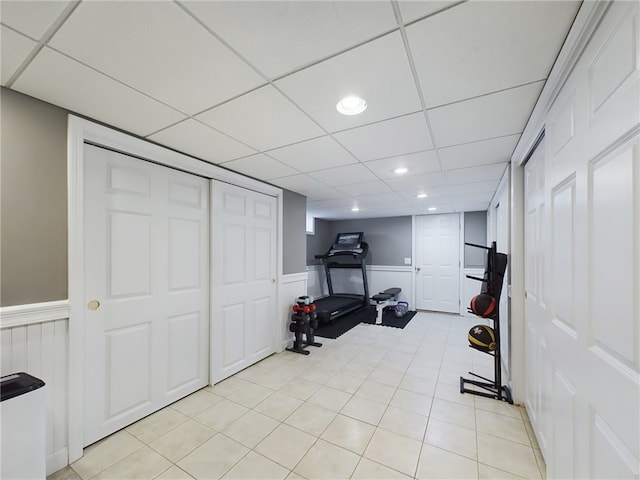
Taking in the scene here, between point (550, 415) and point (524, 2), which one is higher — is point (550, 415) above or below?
below

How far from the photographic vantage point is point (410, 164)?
2.84 metres

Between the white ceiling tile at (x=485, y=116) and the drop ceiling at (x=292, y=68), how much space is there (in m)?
0.01

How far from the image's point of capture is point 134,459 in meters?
1.83

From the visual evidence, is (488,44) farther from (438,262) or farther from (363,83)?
(438,262)

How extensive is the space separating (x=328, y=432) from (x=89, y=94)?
2.88 meters

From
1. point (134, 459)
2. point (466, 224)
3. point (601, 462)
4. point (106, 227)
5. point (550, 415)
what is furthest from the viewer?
point (466, 224)

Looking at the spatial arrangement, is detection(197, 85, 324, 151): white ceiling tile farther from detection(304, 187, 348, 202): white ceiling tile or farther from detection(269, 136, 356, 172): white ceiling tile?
detection(304, 187, 348, 202): white ceiling tile

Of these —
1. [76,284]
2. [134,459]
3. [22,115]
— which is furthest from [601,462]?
Answer: [22,115]

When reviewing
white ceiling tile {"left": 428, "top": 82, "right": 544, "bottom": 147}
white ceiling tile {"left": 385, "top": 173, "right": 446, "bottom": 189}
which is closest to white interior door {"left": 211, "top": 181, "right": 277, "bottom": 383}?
white ceiling tile {"left": 385, "top": 173, "right": 446, "bottom": 189}

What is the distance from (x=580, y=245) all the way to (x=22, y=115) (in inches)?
119

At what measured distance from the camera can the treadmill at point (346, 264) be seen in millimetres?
5922

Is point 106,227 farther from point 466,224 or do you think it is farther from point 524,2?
point 466,224

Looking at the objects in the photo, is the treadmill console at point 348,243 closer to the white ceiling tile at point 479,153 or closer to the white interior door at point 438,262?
the white interior door at point 438,262

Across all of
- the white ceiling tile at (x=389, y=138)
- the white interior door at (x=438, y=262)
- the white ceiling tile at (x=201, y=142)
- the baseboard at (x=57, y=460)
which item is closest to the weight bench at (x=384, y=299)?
the white interior door at (x=438, y=262)
